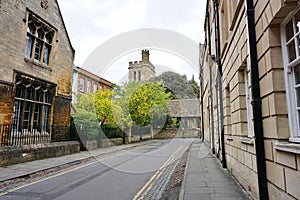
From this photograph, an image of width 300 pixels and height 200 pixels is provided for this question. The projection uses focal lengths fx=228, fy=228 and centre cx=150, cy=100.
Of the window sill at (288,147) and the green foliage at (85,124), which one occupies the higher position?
the green foliage at (85,124)

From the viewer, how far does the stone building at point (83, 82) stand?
33.8m

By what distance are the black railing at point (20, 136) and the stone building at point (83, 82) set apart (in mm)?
19517

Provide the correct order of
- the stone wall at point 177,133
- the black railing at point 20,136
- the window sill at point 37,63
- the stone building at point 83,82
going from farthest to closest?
the stone wall at point 177,133
the stone building at point 83,82
the window sill at point 37,63
the black railing at point 20,136

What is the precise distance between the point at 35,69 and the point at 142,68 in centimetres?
5503

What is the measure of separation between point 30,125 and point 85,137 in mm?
5047

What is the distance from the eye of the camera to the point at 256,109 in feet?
13.9

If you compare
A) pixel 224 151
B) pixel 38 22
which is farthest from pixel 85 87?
pixel 224 151

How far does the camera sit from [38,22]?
13.3 metres

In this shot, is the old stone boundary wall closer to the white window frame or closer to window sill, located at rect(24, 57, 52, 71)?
window sill, located at rect(24, 57, 52, 71)

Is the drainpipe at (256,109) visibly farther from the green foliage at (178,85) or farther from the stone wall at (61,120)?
the green foliage at (178,85)

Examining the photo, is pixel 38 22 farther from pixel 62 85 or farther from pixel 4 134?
pixel 4 134

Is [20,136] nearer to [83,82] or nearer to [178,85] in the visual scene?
[83,82]

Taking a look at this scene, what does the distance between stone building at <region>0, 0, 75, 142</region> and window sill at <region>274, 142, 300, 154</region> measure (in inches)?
441

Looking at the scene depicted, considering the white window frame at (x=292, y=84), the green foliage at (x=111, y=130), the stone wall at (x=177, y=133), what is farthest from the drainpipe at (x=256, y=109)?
the stone wall at (x=177, y=133)
